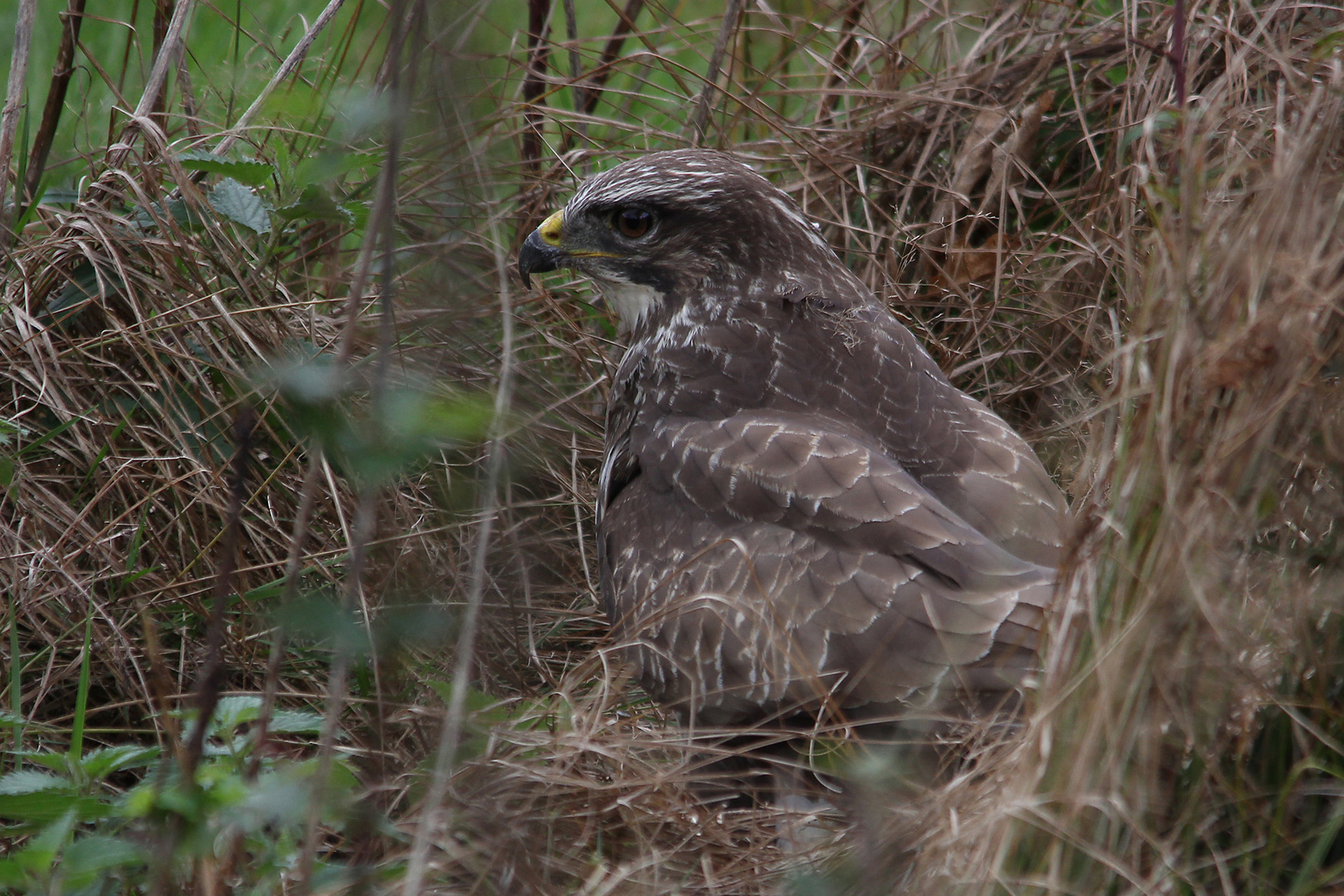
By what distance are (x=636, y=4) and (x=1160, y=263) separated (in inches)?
127

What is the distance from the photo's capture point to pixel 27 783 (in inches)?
91.9

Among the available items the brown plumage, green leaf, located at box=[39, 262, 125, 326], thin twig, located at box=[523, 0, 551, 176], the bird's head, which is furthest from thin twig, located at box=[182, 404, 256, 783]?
thin twig, located at box=[523, 0, 551, 176]

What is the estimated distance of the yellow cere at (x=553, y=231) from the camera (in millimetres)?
3746

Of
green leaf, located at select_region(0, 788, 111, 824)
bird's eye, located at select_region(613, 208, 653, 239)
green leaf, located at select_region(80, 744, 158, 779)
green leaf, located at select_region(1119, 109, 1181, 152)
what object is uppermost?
green leaf, located at select_region(1119, 109, 1181, 152)

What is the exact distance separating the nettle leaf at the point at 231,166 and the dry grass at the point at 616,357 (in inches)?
2.9

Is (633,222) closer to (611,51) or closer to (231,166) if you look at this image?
(231,166)

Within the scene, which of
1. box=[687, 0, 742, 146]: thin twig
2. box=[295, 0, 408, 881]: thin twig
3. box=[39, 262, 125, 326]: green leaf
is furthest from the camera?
box=[687, 0, 742, 146]: thin twig

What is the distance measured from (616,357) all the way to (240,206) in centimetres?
136

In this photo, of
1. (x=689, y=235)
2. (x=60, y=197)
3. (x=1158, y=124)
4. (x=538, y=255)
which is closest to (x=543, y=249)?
(x=538, y=255)

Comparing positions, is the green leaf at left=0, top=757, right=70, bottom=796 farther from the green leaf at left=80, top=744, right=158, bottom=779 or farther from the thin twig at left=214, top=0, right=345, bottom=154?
the thin twig at left=214, top=0, right=345, bottom=154

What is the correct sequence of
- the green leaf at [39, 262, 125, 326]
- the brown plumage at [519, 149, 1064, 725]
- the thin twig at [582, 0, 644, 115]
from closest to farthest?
the brown plumage at [519, 149, 1064, 725]
the green leaf at [39, 262, 125, 326]
the thin twig at [582, 0, 644, 115]

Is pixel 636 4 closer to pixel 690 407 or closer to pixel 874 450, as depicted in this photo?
pixel 690 407

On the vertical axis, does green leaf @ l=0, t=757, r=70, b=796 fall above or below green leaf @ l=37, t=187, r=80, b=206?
below

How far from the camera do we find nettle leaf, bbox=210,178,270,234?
389 cm
